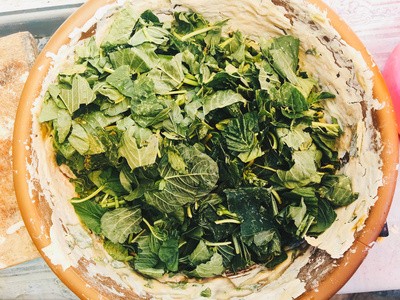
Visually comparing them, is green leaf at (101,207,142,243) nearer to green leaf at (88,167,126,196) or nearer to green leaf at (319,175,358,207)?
green leaf at (88,167,126,196)

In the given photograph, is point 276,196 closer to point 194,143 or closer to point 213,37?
point 194,143

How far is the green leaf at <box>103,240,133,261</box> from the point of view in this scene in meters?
0.84

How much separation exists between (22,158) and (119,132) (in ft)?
0.76

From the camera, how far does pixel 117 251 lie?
0.85 metres

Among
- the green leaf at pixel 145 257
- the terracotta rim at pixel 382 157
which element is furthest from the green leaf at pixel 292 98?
the green leaf at pixel 145 257

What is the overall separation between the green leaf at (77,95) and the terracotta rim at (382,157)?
7 centimetres

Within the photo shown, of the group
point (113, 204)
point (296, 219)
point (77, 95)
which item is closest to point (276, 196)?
point (296, 219)

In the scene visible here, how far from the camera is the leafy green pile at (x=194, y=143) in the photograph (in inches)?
28.3

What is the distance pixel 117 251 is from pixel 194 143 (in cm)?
36

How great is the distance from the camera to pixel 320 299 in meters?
0.73

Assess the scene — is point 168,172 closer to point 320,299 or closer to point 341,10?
point 320,299

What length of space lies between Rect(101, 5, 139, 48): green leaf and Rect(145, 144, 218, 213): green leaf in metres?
0.31

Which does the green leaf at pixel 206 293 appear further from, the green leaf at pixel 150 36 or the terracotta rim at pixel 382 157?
the green leaf at pixel 150 36

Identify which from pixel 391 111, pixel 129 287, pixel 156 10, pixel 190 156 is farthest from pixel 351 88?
pixel 129 287
